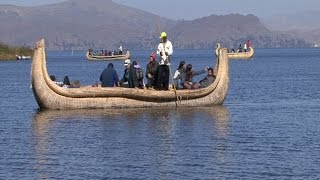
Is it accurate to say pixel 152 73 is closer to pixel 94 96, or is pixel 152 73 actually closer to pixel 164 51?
pixel 164 51

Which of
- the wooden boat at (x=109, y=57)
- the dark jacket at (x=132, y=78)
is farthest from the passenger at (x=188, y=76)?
the wooden boat at (x=109, y=57)

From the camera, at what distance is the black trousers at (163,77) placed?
31.0 meters

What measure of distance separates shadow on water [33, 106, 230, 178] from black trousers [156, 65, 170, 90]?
42.3 inches

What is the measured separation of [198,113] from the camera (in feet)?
97.1

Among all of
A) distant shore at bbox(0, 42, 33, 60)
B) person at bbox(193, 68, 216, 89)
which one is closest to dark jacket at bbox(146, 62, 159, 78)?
person at bbox(193, 68, 216, 89)

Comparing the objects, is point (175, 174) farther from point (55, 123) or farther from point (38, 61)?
point (38, 61)

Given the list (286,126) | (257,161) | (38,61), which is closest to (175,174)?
(257,161)

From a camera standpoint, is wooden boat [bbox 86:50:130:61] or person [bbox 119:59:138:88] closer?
person [bbox 119:59:138:88]

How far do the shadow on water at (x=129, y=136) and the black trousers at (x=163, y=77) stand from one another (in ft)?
3.53

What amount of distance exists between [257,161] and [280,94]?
2342 centimetres

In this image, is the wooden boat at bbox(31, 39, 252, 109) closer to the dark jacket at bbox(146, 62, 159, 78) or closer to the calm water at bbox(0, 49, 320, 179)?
the calm water at bbox(0, 49, 320, 179)

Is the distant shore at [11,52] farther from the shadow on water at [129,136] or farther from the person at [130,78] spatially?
the shadow on water at [129,136]

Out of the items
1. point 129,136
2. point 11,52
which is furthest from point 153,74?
point 11,52

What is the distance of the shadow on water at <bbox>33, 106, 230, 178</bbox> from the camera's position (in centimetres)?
1988
